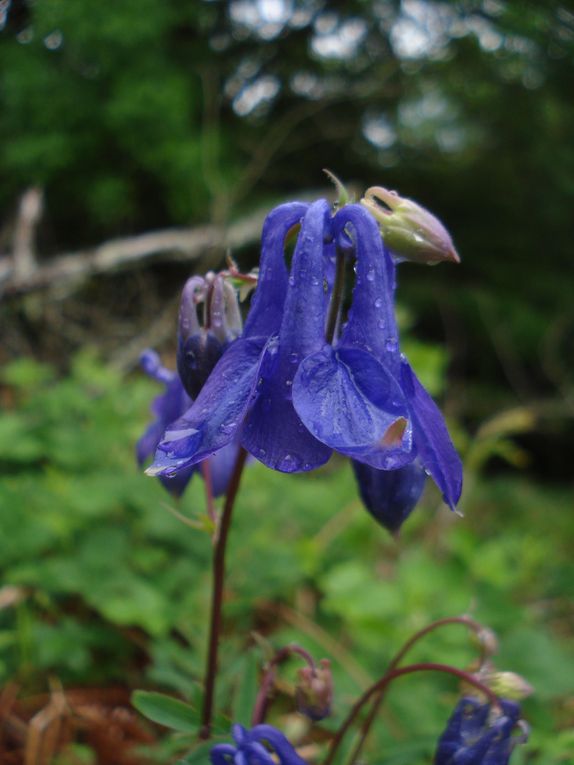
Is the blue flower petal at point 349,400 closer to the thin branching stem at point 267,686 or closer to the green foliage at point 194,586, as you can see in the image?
the thin branching stem at point 267,686

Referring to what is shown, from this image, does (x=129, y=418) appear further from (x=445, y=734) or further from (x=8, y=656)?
(x=445, y=734)

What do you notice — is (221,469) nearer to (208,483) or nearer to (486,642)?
(208,483)

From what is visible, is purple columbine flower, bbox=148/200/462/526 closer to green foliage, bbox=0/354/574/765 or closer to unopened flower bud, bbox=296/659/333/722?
unopened flower bud, bbox=296/659/333/722

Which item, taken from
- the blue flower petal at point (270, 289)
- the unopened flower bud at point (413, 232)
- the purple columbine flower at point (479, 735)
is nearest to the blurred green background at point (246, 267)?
the purple columbine flower at point (479, 735)

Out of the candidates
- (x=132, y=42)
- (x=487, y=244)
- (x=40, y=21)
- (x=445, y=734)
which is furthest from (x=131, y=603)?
(x=487, y=244)

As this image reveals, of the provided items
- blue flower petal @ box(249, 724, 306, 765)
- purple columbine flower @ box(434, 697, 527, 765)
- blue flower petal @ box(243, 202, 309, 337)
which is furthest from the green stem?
purple columbine flower @ box(434, 697, 527, 765)

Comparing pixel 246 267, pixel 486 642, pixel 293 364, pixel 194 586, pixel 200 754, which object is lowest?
pixel 194 586

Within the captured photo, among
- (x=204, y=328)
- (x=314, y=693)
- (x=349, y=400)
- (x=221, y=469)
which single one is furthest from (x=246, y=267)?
(x=349, y=400)
